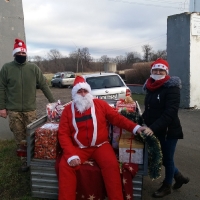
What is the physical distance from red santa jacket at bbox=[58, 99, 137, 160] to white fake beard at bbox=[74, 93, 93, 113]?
0.17ft

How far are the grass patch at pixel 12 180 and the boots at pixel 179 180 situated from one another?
2.06 m

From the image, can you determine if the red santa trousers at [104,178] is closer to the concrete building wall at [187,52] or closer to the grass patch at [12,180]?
the grass patch at [12,180]

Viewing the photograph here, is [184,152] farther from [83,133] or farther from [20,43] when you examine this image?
[20,43]

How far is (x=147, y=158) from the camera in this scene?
3.20 m

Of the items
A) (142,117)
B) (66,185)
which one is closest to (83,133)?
(66,185)

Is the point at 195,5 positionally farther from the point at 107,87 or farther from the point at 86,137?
the point at 86,137

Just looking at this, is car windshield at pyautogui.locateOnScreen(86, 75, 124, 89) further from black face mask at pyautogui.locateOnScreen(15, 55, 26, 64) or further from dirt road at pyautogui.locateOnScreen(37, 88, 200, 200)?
black face mask at pyautogui.locateOnScreen(15, 55, 26, 64)

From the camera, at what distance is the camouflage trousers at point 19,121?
447 centimetres

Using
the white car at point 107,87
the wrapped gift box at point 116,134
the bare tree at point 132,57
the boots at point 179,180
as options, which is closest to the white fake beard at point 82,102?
the wrapped gift box at point 116,134

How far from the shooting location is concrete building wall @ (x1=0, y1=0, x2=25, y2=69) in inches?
237

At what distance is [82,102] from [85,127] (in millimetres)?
330

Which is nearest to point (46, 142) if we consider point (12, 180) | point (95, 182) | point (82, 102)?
point (82, 102)

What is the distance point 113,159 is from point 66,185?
25.6 inches

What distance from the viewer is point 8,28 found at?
610 cm
